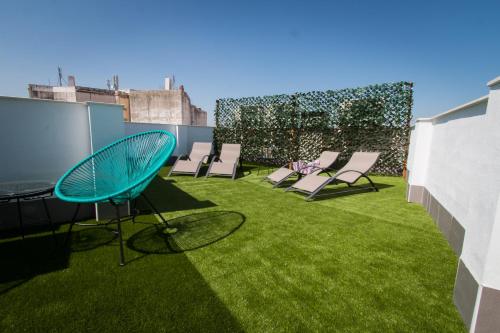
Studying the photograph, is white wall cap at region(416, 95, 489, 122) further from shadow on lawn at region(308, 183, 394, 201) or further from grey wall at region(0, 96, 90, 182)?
grey wall at region(0, 96, 90, 182)

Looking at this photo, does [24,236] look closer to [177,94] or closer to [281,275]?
[281,275]

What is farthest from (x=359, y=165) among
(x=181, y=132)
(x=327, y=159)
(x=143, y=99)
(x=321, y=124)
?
(x=143, y=99)

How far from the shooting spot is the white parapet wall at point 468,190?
1294 mm

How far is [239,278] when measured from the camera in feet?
6.69

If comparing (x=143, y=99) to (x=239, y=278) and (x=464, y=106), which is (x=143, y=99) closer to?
(x=239, y=278)

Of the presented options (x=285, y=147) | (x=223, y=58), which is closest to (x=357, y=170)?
(x=285, y=147)

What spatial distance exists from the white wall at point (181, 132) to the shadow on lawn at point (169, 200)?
471cm

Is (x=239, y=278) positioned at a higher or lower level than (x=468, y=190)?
lower

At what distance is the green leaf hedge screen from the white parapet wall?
327cm

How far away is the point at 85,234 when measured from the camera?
283 cm

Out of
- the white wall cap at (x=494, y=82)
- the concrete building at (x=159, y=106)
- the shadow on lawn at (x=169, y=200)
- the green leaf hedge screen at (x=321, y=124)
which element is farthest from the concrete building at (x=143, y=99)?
the white wall cap at (x=494, y=82)

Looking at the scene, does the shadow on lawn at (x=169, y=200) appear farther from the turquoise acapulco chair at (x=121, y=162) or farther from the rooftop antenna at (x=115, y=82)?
the rooftop antenna at (x=115, y=82)

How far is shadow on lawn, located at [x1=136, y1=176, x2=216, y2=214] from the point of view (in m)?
3.96

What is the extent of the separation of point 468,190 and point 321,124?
626cm
